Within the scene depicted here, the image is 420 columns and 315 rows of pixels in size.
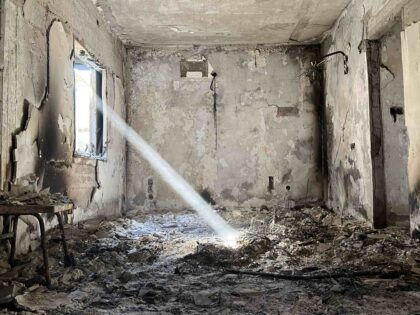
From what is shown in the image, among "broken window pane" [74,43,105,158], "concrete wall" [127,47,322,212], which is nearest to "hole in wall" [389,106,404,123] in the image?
"concrete wall" [127,47,322,212]

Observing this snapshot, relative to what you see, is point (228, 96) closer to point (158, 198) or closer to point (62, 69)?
point (158, 198)

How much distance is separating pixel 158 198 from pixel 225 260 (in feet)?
11.1

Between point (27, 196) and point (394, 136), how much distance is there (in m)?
3.51

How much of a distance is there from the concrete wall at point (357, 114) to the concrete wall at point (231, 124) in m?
0.53

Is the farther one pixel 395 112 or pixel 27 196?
pixel 395 112

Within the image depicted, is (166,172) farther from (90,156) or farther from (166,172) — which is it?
(90,156)

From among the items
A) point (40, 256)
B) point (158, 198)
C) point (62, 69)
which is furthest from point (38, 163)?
point (158, 198)

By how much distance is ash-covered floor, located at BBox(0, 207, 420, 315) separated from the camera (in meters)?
2.10

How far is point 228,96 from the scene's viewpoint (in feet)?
21.0

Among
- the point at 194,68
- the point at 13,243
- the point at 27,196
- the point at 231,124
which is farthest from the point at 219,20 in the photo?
the point at 13,243

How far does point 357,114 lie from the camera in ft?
14.9

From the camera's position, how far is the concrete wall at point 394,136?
156 inches

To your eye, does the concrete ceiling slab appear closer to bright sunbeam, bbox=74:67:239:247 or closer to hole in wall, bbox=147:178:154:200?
bright sunbeam, bbox=74:67:239:247

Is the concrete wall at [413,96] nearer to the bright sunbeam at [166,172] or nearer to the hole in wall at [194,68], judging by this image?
the bright sunbeam at [166,172]
